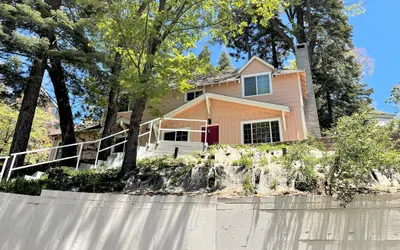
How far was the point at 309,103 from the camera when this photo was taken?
1728 centimetres

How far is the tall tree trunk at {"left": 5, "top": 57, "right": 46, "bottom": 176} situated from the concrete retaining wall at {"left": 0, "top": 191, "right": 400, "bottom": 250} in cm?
408

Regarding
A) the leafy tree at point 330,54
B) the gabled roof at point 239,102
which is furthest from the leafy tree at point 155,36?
the leafy tree at point 330,54

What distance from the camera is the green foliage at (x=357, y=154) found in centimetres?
487

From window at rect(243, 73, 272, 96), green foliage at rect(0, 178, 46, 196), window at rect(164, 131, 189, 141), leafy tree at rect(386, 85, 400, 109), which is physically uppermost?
window at rect(243, 73, 272, 96)

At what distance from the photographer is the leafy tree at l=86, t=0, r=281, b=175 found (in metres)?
7.87

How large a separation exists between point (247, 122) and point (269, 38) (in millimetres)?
15812

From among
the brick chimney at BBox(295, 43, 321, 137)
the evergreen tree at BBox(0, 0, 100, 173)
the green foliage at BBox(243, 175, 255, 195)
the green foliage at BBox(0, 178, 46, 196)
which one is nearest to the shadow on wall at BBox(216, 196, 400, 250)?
the green foliage at BBox(243, 175, 255, 195)

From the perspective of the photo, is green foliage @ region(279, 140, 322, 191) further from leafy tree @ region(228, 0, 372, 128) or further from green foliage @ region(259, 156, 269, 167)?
leafy tree @ region(228, 0, 372, 128)

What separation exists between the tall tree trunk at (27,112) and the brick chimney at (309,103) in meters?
13.6

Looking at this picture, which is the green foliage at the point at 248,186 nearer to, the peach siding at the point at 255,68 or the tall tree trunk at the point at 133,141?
the tall tree trunk at the point at 133,141

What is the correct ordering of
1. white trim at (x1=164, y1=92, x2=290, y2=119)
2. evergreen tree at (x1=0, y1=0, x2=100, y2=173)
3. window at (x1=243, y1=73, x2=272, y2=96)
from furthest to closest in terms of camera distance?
window at (x1=243, y1=73, x2=272, y2=96), white trim at (x1=164, y1=92, x2=290, y2=119), evergreen tree at (x1=0, y1=0, x2=100, y2=173)

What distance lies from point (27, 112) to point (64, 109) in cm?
238

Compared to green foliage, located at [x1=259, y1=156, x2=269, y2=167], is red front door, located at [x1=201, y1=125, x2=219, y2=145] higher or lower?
higher

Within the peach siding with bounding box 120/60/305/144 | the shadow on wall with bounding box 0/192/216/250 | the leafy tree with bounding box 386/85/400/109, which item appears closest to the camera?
the shadow on wall with bounding box 0/192/216/250
